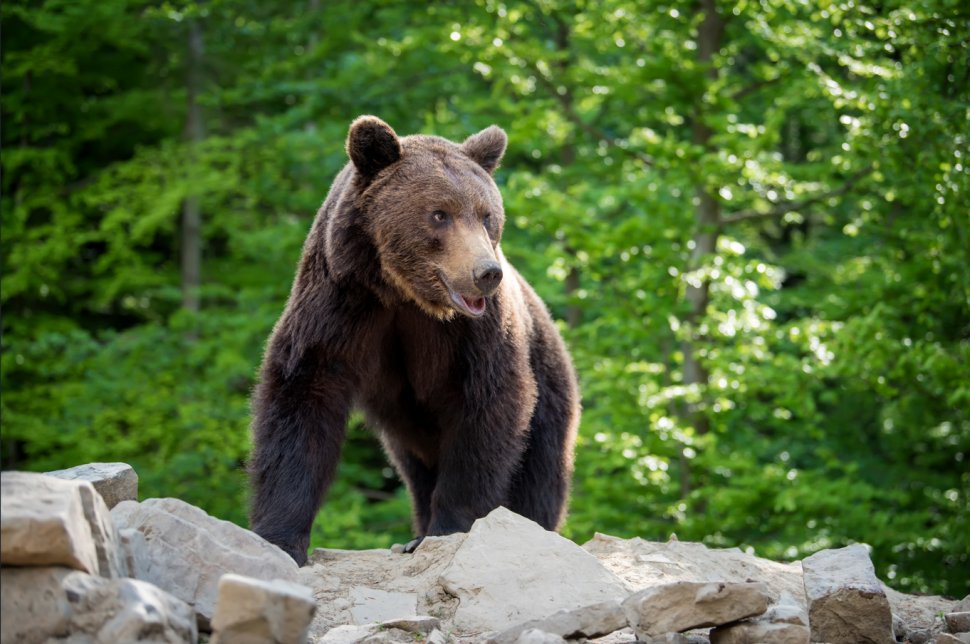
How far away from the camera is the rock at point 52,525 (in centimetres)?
322

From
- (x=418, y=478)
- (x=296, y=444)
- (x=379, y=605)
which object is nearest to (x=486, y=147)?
(x=296, y=444)

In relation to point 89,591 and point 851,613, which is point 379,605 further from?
point 851,613

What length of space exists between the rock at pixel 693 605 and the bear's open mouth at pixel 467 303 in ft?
5.99

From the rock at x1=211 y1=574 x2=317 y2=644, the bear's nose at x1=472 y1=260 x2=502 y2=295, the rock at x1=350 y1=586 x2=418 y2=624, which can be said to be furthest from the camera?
the bear's nose at x1=472 y1=260 x2=502 y2=295

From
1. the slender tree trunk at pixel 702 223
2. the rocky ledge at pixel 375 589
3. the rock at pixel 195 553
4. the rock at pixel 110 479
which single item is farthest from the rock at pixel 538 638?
the slender tree trunk at pixel 702 223

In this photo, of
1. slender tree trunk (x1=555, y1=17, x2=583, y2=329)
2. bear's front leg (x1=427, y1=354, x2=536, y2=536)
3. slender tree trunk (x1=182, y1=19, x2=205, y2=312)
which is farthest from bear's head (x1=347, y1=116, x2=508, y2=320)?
slender tree trunk (x1=182, y1=19, x2=205, y2=312)

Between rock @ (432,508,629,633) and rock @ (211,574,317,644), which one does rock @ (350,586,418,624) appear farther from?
rock @ (211,574,317,644)

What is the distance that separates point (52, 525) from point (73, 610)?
300 millimetres

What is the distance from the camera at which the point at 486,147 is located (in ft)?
19.8

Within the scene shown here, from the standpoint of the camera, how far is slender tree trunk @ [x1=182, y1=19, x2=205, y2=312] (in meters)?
17.2

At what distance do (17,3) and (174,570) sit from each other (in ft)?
48.2

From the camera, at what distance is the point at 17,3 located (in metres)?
16.3

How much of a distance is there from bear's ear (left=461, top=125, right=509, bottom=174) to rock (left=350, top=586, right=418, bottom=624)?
96.1 inches

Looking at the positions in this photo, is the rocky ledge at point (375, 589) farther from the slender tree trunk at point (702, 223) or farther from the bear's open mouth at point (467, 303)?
the slender tree trunk at point (702, 223)
